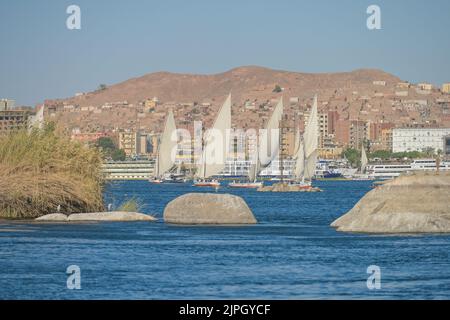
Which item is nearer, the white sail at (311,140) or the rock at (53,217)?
the rock at (53,217)

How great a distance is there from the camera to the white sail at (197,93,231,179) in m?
126

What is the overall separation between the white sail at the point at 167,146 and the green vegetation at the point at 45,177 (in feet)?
294

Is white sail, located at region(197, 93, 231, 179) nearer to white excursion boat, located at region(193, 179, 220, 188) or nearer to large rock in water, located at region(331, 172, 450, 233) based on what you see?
white excursion boat, located at region(193, 179, 220, 188)

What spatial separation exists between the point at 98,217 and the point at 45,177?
117 inches

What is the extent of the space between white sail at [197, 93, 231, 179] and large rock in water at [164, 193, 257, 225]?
64554 mm

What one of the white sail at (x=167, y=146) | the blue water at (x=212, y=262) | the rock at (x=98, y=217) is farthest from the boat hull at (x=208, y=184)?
the blue water at (x=212, y=262)

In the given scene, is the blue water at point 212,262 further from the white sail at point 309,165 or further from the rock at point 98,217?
the white sail at point 309,165

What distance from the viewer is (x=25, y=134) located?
57250 millimetres

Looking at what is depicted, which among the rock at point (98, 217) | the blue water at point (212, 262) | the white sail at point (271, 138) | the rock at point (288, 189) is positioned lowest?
the rock at point (288, 189)

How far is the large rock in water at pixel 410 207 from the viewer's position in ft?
154

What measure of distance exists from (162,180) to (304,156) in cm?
4842

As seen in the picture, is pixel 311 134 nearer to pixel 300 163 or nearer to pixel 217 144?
pixel 300 163

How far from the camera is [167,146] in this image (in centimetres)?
15475
